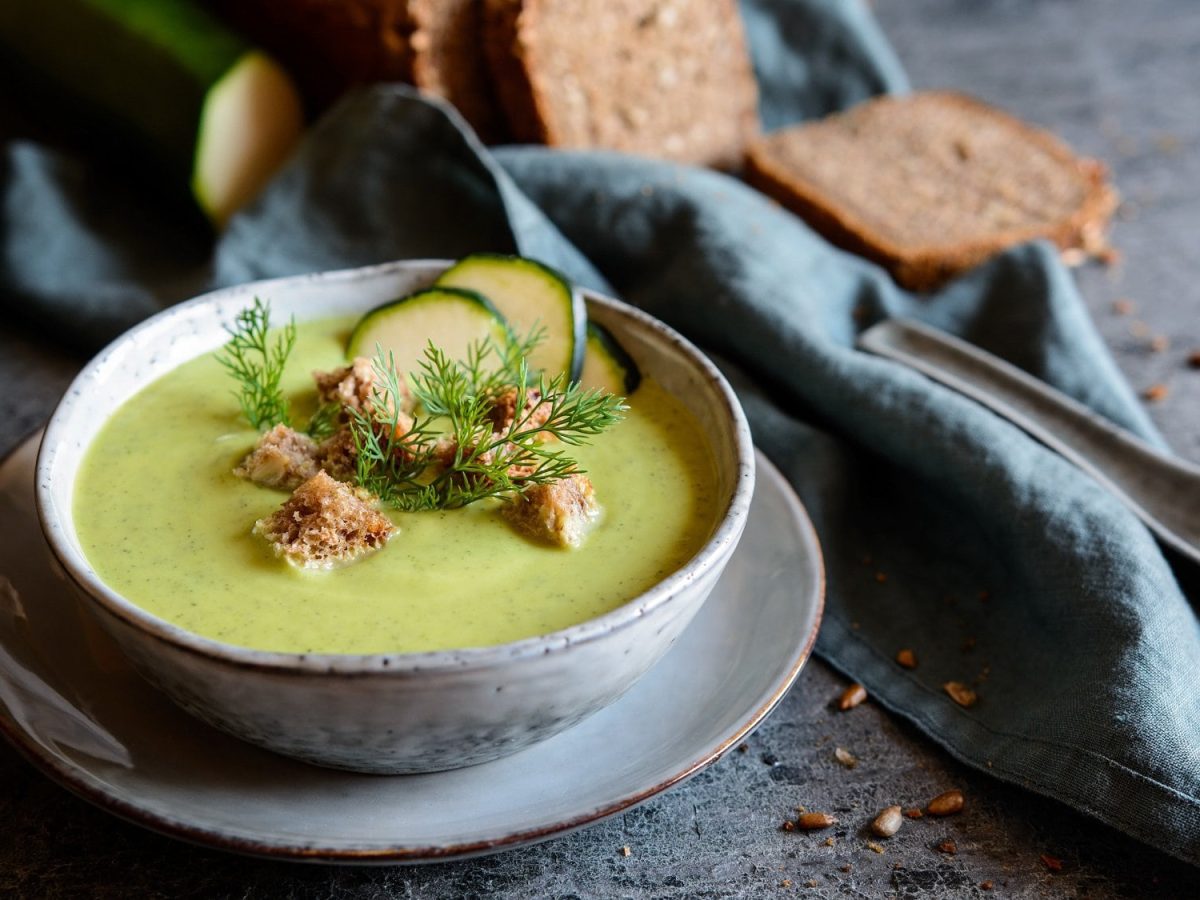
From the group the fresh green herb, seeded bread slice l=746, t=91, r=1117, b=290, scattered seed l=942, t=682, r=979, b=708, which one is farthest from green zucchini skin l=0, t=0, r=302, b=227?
scattered seed l=942, t=682, r=979, b=708

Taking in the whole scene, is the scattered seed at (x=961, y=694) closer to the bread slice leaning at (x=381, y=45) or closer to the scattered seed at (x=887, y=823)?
the scattered seed at (x=887, y=823)

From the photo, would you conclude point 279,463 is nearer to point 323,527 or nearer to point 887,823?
point 323,527

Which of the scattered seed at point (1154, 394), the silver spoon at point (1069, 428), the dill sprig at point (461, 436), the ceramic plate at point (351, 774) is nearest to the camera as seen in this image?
Answer: the ceramic plate at point (351, 774)

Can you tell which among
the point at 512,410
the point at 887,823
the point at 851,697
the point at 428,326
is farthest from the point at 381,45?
the point at 887,823

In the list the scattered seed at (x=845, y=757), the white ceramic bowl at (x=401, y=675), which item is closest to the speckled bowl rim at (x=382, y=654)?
the white ceramic bowl at (x=401, y=675)

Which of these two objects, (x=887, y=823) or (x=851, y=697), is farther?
(x=851, y=697)

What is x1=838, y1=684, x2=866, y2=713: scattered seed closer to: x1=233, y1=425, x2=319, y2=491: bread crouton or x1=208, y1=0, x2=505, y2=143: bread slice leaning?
x1=233, y1=425, x2=319, y2=491: bread crouton

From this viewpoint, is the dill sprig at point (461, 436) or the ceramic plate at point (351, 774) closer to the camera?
the ceramic plate at point (351, 774)

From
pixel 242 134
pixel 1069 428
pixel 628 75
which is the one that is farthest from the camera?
pixel 628 75
